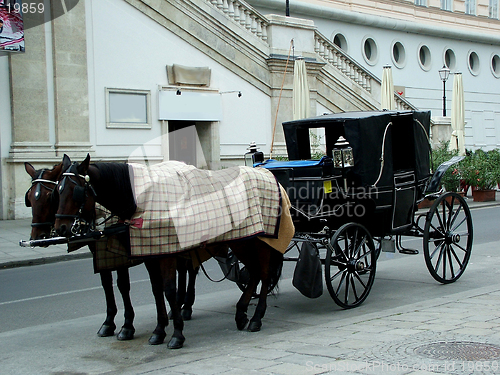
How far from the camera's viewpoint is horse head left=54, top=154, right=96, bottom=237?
5109 mm


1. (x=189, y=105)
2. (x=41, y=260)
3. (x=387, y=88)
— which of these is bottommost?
(x=41, y=260)

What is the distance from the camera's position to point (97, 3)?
57.9 ft

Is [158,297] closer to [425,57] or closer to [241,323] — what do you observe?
[241,323]

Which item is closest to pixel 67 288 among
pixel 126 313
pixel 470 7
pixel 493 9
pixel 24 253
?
pixel 126 313

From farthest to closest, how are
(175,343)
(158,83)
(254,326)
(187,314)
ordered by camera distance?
(158,83)
(187,314)
(254,326)
(175,343)

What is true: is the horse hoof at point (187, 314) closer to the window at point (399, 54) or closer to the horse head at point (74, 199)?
the horse head at point (74, 199)

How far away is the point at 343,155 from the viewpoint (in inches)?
277

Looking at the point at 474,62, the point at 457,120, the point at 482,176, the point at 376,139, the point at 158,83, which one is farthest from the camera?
the point at 474,62

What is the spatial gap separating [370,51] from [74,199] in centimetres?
→ 2756

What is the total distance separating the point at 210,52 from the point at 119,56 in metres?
3.22

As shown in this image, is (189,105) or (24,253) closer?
(24,253)

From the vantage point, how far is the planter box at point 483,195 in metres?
21.5

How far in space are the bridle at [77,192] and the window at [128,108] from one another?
12880 mm

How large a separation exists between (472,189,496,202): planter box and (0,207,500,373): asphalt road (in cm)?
1140
